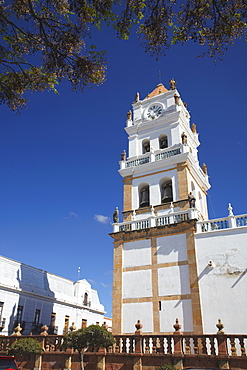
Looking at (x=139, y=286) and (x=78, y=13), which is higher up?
(x=78, y=13)

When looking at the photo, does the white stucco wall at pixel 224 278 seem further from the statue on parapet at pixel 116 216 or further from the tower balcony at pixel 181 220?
the statue on parapet at pixel 116 216

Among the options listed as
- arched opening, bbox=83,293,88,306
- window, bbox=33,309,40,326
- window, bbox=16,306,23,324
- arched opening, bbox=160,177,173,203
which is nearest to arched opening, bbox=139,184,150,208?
arched opening, bbox=160,177,173,203

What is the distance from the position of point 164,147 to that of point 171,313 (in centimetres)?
1296

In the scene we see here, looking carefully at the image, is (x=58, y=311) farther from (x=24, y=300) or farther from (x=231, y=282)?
(x=231, y=282)

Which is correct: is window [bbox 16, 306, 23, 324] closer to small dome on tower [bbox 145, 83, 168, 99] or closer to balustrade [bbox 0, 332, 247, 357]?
balustrade [bbox 0, 332, 247, 357]

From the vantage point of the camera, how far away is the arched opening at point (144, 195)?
78.3 feet

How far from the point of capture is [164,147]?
2578 cm

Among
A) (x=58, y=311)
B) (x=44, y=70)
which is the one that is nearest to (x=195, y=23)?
(x=44, y=70)

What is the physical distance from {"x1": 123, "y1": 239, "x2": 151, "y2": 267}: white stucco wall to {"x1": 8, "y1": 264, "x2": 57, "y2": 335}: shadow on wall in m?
11.6

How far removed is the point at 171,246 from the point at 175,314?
4042 millimetres

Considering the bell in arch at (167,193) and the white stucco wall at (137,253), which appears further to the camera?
the bell in arch at (167,193)

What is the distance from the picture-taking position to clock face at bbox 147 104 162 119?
2722 cm

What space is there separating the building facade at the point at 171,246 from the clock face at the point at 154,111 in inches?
19.4

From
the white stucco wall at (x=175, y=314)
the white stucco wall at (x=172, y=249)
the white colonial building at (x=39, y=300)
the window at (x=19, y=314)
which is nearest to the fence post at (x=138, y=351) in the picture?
the white stucco wall at (x=175, y=314)
